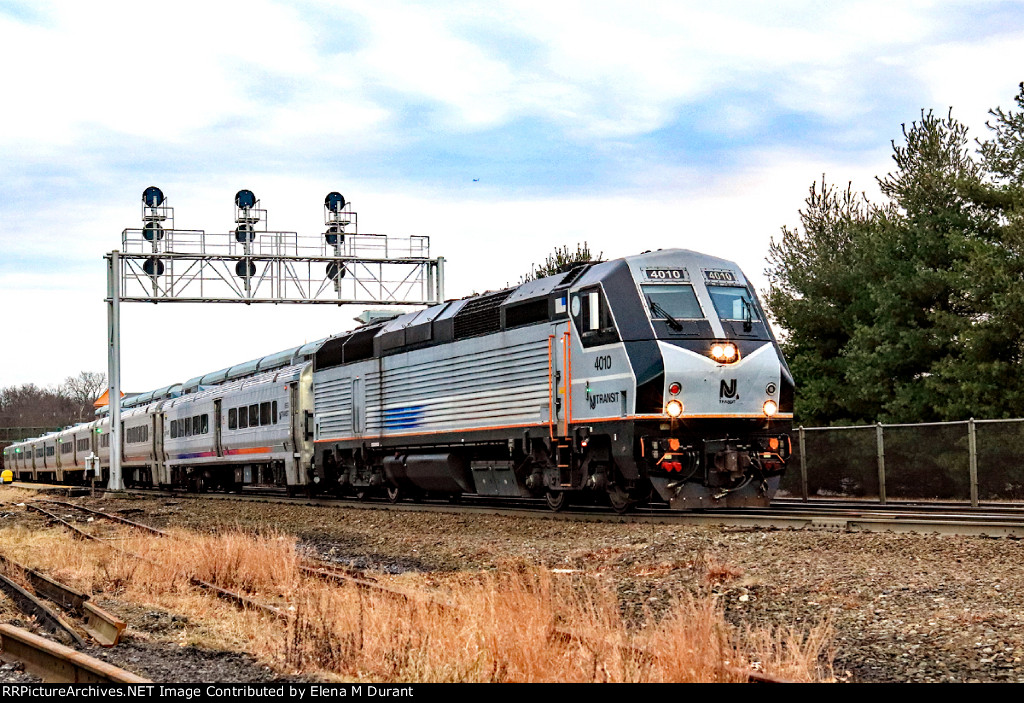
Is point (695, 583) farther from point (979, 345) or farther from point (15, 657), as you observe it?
point (979, 345)

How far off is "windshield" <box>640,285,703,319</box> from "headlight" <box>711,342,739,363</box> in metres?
0.62

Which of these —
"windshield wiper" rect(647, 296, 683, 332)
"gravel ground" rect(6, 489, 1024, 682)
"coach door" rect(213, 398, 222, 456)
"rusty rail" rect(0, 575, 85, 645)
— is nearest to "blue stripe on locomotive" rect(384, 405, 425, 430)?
"gravel ground" rect(6, 489, 1024, 682)

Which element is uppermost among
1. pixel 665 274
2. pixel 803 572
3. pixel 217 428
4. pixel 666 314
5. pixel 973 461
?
pixel 665 274

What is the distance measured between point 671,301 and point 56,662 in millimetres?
12114

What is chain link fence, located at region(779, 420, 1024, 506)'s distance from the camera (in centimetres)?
1983

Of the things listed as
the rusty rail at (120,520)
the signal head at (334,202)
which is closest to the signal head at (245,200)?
the signal head at (334,202)

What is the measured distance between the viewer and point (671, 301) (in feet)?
59.1

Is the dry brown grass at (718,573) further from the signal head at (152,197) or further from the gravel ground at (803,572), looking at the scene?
the signal head at (152,197)

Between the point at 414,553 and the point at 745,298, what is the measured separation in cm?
675

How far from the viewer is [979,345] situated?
23875 millimetres

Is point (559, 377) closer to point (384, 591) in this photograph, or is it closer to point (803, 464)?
point (803, 464)

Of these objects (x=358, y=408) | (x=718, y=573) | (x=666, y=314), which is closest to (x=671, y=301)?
(x=666, y=314)

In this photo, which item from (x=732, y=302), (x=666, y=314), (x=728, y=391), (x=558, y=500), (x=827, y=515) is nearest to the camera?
(x=827, y=515)

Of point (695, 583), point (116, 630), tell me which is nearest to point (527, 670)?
point (116, 630)
